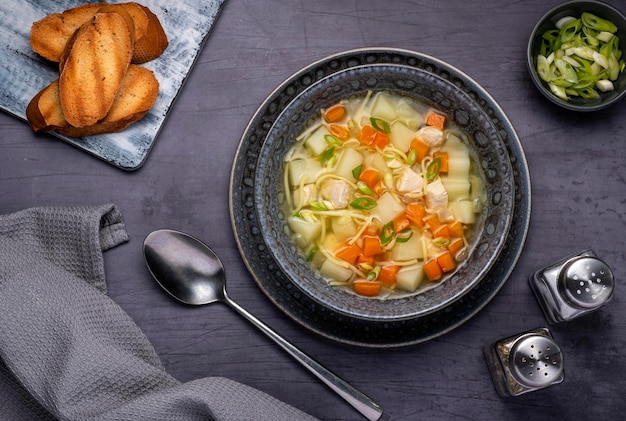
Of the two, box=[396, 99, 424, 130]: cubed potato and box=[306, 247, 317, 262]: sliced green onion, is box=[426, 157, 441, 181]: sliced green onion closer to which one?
box=[396, 99, 424, 130]: cubed potato

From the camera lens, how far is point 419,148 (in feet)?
8.91

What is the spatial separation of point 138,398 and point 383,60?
1.71m

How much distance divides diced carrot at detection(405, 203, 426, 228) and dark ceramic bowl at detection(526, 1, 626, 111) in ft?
2.36

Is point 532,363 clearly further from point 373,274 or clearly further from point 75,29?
point 75,29

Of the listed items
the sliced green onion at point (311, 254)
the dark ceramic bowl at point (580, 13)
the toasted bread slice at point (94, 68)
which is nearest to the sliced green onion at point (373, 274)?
the sliced green onion at point (311, 254)

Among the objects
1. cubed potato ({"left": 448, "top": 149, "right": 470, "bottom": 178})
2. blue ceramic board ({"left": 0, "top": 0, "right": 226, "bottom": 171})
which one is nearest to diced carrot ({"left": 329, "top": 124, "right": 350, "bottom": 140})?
cubed potato ({"left": 448, "top": 149, "right": 470, "bottom": 178})

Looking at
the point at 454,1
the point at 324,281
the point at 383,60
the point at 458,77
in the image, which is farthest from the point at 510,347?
the point at 454,1

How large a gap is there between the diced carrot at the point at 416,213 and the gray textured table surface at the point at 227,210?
0.50m

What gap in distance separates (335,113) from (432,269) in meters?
0.77

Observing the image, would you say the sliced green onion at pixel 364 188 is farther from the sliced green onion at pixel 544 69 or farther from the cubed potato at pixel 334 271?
the sliced green onion at pixel 544 69

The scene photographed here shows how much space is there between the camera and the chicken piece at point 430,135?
2.69m

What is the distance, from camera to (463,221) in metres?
2.71

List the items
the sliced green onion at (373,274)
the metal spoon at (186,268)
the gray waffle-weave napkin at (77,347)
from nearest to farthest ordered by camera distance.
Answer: the gray waffle-weave napkin at (77,347)
the sliced green onion at (373,274)
the metal spoon at (186,268)

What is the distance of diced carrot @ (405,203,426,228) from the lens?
106 inches
